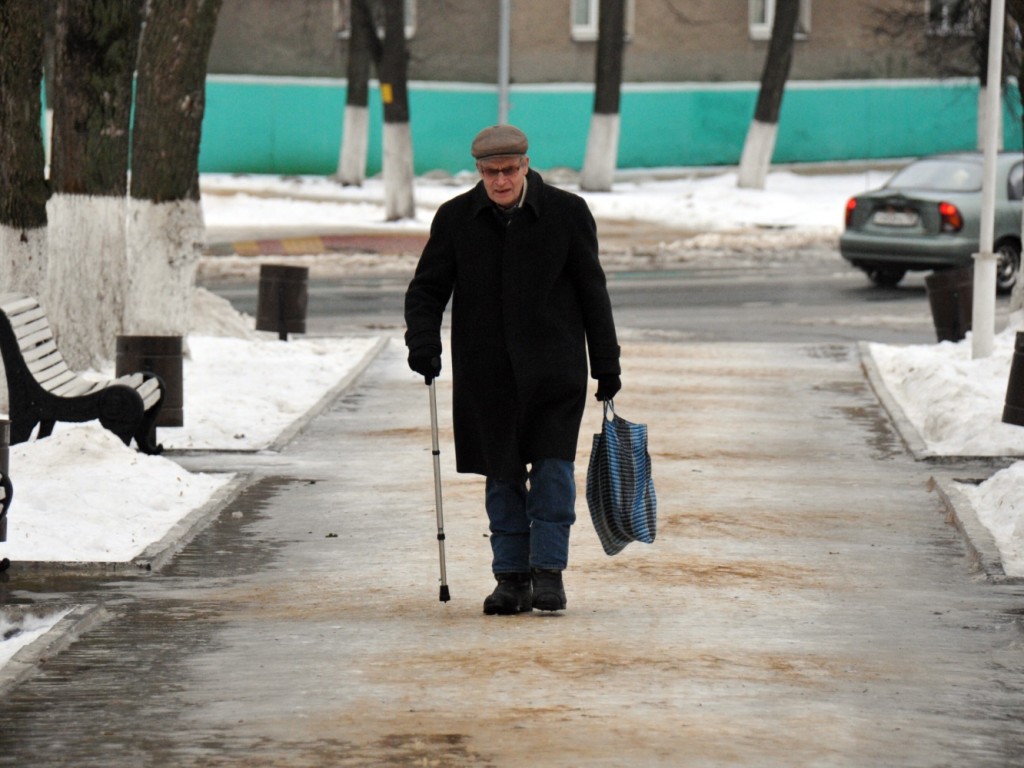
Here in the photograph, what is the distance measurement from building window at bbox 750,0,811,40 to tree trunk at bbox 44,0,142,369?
32.9 m

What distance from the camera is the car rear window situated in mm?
22719

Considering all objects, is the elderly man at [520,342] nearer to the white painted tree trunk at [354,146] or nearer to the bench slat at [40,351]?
the bench slat at [40,351]

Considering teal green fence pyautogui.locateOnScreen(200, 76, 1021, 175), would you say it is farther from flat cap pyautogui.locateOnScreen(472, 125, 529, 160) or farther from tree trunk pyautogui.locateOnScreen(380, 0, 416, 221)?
flat cap pyautogui.locateOnScreen(472, 125, 529, 160)

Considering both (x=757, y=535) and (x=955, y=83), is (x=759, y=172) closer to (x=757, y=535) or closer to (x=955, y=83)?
(x=955, y=83)

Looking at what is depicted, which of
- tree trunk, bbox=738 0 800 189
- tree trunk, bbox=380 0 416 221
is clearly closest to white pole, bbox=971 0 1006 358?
tree trunk, bbox=380 0 416 221

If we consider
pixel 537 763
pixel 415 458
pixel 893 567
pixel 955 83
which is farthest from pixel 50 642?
pixel 955 83

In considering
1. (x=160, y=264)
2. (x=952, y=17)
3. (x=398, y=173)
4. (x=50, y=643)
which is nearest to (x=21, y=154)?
(x=160, y=264)

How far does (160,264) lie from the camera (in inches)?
586

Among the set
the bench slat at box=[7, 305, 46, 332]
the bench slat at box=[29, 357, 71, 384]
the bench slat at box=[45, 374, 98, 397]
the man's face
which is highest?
the man's face

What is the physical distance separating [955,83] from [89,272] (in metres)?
35.7

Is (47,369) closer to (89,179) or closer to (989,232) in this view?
(89,179)

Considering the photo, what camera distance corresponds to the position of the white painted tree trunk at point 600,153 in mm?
38469

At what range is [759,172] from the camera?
38.8m

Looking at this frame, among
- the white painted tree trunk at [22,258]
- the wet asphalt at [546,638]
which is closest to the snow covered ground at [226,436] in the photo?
the wet asphalt at [546,638]
